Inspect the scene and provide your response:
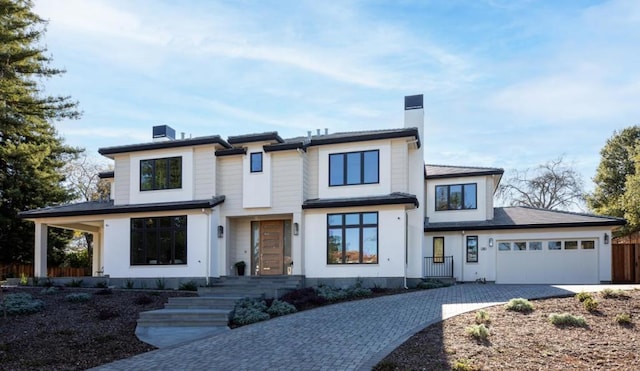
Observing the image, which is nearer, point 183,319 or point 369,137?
point 183,319

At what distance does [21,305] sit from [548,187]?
37902 millimetres

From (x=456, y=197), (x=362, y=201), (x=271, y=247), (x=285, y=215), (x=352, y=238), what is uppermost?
(x=456, y=197)

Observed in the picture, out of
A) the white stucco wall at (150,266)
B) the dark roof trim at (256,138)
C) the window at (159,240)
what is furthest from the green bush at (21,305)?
the dark roof trim at (256,138)

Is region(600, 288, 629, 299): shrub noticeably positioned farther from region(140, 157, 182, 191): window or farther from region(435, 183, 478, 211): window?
region(140, 157, 182, 191): window

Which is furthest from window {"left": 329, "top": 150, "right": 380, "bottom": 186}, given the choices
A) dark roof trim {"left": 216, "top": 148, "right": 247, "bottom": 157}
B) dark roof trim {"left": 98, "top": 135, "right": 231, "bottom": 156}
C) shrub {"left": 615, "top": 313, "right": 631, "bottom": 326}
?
shrub {"left": 615, "top": 313, "right": 631, "bottom": 326}

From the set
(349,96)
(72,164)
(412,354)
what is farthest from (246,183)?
(72,164)

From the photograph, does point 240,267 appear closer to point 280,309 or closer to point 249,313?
point 280,309

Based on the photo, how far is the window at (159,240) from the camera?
63.7 feet

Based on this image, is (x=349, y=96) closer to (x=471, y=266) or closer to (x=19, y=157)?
(x=471, y=266)

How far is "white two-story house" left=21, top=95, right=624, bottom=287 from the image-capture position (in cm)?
1831

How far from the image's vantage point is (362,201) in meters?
18.1

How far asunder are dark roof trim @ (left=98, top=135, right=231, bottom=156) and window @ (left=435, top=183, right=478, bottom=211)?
10.4 metres

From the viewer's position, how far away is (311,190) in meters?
19.5

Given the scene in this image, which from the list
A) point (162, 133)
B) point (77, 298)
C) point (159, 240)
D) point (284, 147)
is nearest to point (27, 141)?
point (162, 133)
